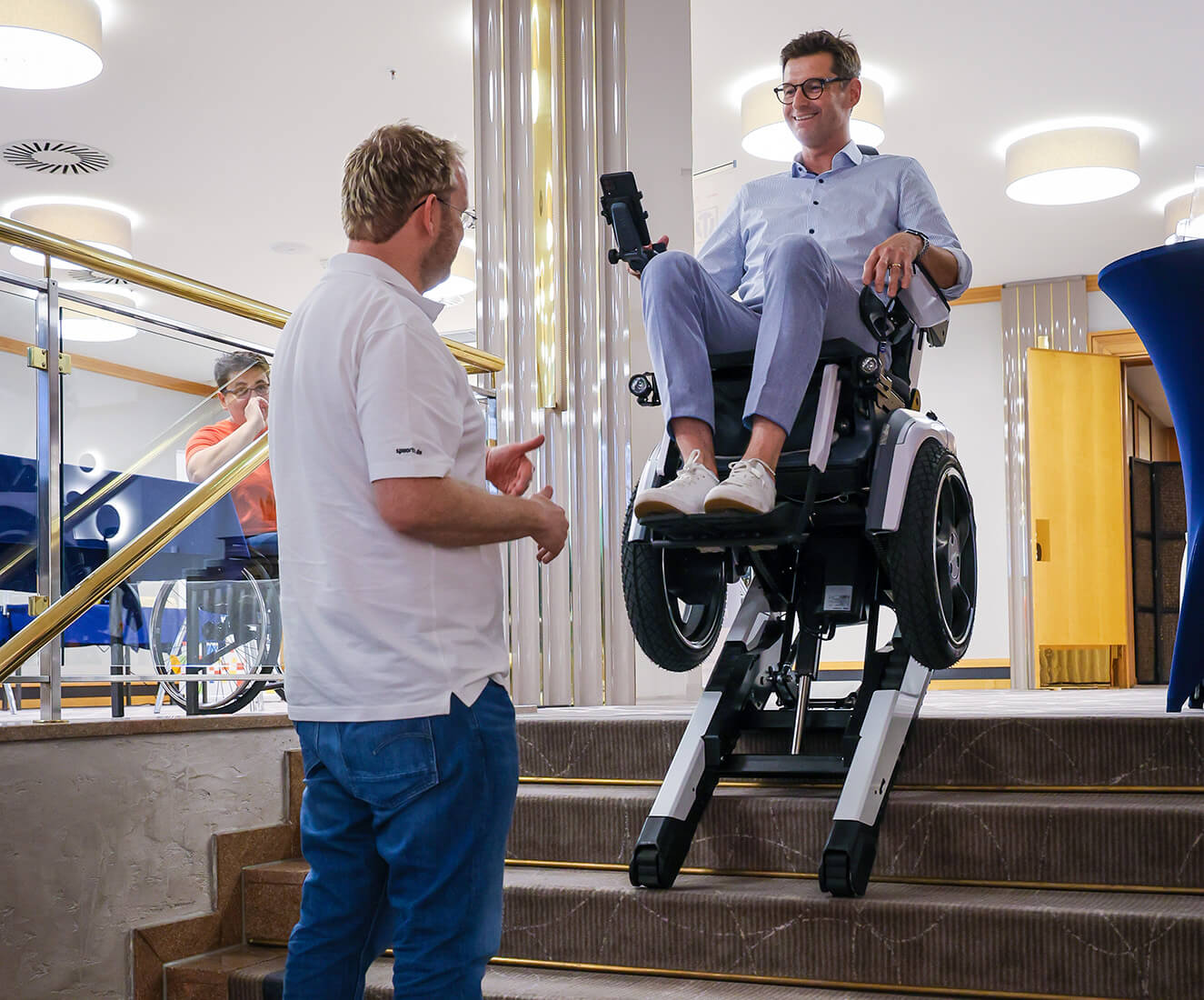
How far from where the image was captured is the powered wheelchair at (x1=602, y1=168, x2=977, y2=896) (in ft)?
7.13

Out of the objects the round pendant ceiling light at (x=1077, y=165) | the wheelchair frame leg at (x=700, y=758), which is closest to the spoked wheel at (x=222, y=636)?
the wheelchair frame leg at (x=700, y=758)

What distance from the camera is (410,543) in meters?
1.26

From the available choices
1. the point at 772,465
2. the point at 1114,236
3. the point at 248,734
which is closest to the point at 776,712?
the point at 772,465

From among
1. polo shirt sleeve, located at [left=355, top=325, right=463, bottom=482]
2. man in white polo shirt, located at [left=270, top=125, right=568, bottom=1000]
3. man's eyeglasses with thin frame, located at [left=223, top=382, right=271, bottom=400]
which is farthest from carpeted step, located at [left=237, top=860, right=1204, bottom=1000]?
man's eyeglasses with thin frame, located at [left=223, top=382, right=271, bottom=400]

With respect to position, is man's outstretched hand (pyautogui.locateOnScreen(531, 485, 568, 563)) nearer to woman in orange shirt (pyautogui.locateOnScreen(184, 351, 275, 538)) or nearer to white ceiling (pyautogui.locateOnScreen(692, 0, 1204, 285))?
woman in orange shirt (pyautogui.locateOnScreen(184, 351, 275, 538))

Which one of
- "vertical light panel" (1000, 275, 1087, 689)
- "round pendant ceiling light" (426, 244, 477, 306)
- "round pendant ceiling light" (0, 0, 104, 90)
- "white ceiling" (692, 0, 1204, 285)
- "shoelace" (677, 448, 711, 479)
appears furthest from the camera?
"vertical light panel" (1000, 275, 1087, 689)

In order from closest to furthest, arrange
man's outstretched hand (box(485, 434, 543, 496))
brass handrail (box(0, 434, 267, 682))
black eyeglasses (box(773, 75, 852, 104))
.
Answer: man's outstretched hand (box(485, 434, 543, 496)), brass handrail (box(0, 434, 267, 682)), black eyeglasses (box(773, 75, 852, 104))

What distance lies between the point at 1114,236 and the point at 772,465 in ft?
23.3

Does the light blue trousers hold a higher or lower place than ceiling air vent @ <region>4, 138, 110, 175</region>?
lower

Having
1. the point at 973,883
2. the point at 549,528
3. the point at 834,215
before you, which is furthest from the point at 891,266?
the point at 549,528

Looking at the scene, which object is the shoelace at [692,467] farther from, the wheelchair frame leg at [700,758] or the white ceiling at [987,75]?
the white ceiling at [987,75]

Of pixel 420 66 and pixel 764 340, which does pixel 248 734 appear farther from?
pixel 420 66

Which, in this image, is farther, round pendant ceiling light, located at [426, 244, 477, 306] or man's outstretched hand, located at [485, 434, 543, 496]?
round pendant ceiling light, located at [426, 244, 477, 306]

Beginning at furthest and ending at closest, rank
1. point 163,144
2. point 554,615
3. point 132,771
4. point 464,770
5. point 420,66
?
1. point 163,144
2. point 420,66
3. point 554,615
4. point 132,771
5. point 464,770
